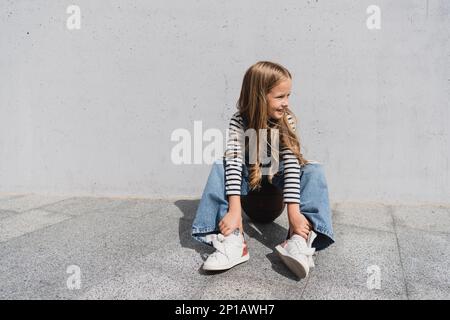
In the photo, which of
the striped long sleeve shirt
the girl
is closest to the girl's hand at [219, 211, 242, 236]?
the girl

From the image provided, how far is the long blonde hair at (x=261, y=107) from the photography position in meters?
1.86

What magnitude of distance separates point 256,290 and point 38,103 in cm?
261

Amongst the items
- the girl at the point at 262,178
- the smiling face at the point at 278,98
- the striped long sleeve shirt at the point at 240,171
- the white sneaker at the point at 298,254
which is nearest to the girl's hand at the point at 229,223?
the girl at the point at 262,178

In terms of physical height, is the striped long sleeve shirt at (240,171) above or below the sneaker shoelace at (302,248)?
above

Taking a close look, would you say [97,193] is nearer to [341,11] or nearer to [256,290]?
[256,290]

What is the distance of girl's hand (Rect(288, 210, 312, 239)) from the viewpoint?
1731mm

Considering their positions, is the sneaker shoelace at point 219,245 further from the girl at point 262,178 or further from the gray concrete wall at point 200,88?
the gray concrete wall at point 200,88

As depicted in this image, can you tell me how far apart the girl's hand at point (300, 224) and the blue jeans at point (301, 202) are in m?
0.03

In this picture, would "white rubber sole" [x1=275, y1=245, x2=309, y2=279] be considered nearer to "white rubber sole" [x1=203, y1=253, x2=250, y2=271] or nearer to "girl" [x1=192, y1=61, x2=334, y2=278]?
"girl" [x1=192, y1=61, x2=334, y2=278]

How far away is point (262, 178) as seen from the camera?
1.99 m

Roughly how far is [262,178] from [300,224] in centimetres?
36

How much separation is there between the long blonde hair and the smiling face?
0.02m

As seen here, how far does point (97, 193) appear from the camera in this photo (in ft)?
10.4

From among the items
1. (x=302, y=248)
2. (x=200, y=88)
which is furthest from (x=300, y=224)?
(x=200, y=88)
